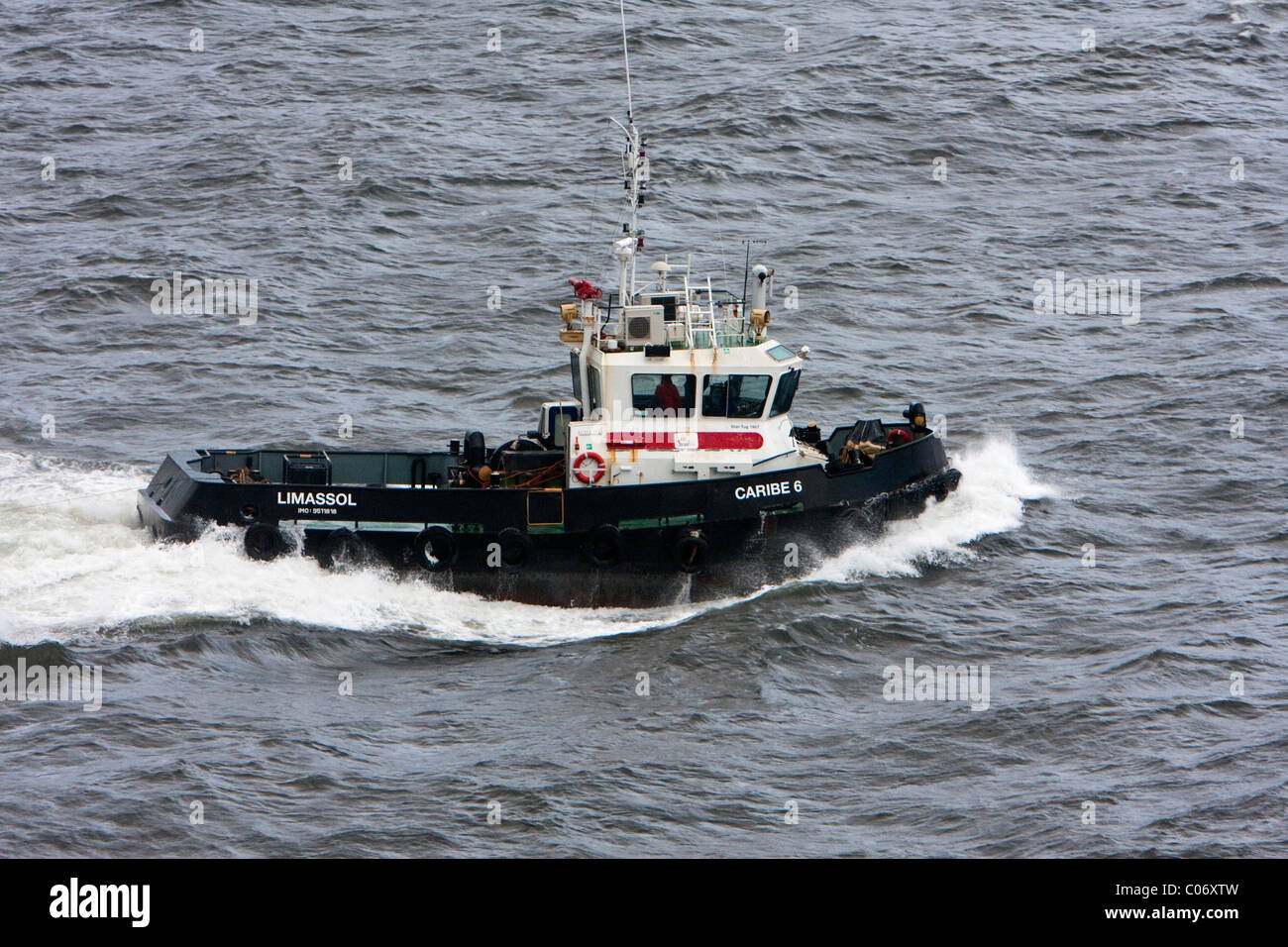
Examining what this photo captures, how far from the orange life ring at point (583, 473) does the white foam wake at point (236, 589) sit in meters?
1.42

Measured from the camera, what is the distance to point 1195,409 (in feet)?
74.7

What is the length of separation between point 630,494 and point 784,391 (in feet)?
6.97

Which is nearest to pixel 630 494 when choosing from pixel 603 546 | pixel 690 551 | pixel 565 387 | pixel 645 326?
pixel 603 546

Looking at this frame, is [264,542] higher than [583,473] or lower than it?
lower

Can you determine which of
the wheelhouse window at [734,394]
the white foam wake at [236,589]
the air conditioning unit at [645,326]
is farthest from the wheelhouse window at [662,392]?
the white foam wake at [236,589]

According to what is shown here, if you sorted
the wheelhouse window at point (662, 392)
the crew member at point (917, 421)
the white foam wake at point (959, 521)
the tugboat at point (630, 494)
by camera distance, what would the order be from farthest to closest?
the crew member at point (917, 421) < the white foam wake at point (959, 521) < the wheelhouse window at point (662, 392) < the tugboat at point (630, 494)

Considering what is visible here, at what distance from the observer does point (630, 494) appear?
17.0 m

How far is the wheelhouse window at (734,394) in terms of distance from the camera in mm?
17266

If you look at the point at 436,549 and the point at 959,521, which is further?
the point at 959,521

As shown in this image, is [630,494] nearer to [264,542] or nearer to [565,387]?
[264,542]

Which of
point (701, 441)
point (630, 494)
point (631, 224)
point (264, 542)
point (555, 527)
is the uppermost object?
point (631, 224)

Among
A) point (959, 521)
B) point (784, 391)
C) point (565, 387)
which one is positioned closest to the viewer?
point (784, 391)

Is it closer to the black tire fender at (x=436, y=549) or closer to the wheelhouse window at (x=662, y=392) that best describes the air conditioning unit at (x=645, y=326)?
the wheelhouse window at (x=662, y=392)
